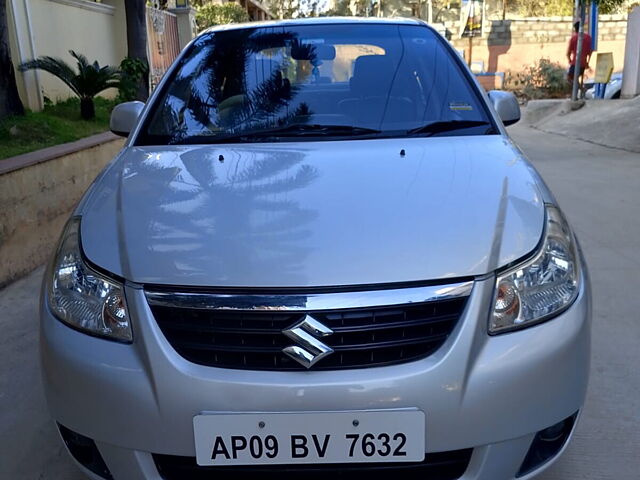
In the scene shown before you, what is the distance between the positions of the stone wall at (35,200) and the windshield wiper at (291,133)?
82.6 inches

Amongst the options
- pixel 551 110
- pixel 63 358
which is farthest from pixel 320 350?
pixel 551 110

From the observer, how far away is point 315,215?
5.84 ft

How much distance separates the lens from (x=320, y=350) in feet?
5.02

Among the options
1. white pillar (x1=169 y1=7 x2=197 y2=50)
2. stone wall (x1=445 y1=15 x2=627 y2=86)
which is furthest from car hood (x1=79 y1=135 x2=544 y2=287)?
stone wall (x1=445 y1=15 x2=627 y2=86)

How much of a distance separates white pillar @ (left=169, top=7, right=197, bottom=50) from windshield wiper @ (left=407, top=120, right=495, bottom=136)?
12.2 metres

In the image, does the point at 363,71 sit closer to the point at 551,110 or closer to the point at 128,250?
the point at 128,250

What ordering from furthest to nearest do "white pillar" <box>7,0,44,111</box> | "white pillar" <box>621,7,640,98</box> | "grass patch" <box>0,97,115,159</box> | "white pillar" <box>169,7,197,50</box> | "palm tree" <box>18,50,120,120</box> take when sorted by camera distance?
"white pillar" <box>169,7,197,50</box>, "white pillar" <box>621,7,640,98</box>, "white pillar" <box>7,0,44,111</box>, "palm tree" <box>18,50,120,120</box>, "grass patch" <box>0,97,115,159</box>

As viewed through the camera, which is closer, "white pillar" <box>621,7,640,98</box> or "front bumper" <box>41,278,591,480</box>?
"front bumper" <box>41,278,591,480</box>

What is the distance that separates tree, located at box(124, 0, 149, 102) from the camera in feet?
30.5

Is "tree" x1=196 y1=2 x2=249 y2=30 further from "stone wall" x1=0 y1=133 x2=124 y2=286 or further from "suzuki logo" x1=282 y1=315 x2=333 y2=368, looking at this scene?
"suzuki logo" x1=282 y1=315 x2=333 y2=368

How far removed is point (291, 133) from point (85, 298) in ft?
3.65

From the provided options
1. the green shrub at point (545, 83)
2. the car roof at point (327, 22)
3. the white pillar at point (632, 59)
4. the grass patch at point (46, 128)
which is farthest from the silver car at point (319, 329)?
the green shrub at point (545, 83)

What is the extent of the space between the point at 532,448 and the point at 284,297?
2.52ft

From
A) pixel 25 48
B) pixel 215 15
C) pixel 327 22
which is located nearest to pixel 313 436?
pixel 327 22
